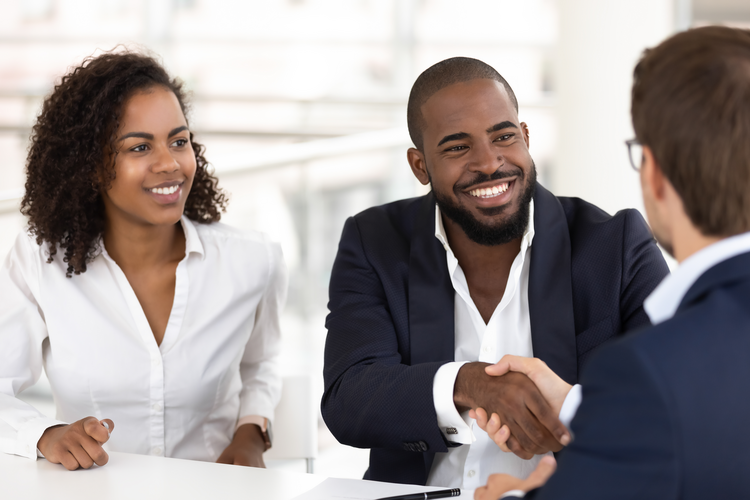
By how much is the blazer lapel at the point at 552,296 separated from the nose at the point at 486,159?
0.49 ft

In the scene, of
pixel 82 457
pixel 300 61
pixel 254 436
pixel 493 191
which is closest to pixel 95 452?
pixel 82 457

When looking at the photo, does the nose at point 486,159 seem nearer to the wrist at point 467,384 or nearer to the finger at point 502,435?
the wrist at point 467,384

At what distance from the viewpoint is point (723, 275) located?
32.8 inches

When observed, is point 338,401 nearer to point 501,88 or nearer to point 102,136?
point 501,88

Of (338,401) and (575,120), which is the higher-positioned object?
(575,120)

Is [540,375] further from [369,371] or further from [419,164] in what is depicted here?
[419,164]

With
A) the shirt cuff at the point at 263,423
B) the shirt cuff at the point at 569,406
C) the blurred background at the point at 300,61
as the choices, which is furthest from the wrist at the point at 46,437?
the blurred background at the point at 300,61

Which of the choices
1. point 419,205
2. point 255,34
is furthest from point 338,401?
point 255,34

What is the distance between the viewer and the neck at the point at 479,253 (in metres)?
1.76

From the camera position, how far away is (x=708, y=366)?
2.56 ft

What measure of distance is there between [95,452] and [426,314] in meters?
0.71

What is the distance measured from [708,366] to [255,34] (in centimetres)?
837

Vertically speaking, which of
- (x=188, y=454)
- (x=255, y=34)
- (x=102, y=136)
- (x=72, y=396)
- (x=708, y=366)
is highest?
(x=255, y=34)

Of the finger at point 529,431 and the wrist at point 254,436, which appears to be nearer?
the finger at point 529,431
